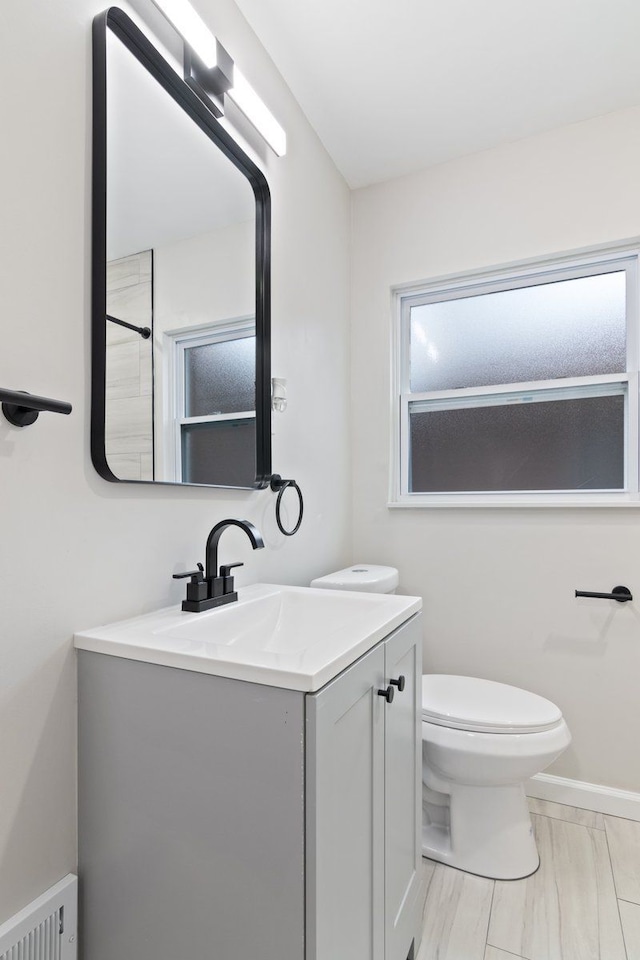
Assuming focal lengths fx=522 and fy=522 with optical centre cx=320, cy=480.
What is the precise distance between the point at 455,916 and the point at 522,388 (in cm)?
172

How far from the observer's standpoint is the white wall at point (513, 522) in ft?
6.13

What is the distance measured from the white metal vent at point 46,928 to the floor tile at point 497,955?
965mm

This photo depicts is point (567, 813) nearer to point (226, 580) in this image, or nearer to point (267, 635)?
point (267, 635)

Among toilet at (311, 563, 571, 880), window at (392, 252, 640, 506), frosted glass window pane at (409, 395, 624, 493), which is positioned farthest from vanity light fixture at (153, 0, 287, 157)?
toilet at (311, 563, 571, 880)

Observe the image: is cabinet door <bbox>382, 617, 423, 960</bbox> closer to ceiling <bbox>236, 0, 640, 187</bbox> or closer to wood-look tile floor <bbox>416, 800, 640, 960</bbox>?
wood-look tile floor <bbox>416, 800, 640, 960</bbox>

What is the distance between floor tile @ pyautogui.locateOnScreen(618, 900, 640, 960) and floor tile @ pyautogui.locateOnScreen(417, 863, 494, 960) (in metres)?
0.33

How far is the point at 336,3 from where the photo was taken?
59.4 inches

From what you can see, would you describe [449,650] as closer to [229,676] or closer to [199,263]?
[229,676]

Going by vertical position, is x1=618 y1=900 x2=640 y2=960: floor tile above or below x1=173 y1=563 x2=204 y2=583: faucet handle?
below

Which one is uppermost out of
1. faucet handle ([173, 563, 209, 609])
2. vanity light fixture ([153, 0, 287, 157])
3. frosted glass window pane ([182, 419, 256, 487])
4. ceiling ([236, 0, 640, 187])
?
ceiling ([236, 0, 640, 187])

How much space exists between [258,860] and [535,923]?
1078 mm

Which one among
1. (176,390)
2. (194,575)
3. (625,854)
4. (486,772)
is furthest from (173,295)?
(625,854)

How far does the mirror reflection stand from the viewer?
1049 millimetres

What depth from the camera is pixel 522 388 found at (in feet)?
6.73
